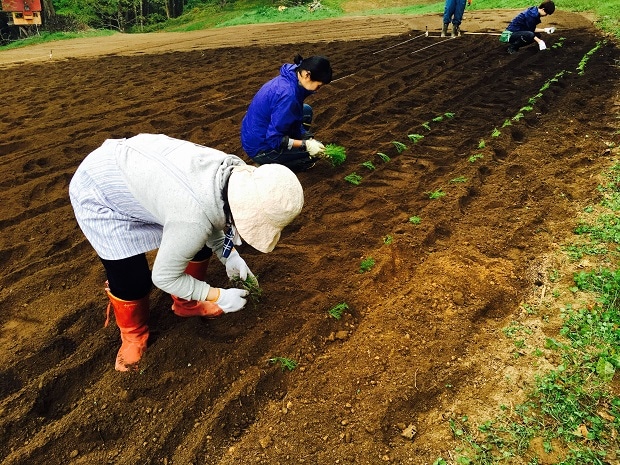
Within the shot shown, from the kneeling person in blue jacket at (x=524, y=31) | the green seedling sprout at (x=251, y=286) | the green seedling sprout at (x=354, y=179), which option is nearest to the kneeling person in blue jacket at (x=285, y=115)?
the green seedling sprout at (x=354, y=179)

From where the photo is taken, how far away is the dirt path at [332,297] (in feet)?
8.11

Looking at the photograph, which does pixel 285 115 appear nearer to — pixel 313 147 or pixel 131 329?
pixel 313 147

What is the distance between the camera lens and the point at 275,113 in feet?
14.5

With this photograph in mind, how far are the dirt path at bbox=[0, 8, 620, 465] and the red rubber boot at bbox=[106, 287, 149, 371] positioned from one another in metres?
0.07

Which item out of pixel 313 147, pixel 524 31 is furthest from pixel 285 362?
pixel 524 31

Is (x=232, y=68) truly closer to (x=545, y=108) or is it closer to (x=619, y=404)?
(x=545, y=108)

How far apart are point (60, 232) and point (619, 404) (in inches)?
176

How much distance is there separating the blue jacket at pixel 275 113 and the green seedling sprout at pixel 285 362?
Answer: 2.40 m

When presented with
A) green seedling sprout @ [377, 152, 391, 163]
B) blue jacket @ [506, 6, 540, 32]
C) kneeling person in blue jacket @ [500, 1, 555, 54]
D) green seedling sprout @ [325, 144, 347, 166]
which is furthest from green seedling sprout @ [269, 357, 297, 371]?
blue jacket @ [506, 6, 540, 32]

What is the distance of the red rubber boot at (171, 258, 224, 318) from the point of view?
3.08m

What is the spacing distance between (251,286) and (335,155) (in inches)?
95.4

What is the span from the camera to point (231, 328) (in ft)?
10.2

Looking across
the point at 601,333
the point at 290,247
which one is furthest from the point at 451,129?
the point at 601,333

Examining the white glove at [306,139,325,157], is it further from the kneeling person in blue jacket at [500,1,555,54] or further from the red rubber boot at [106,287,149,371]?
the kneeling person in blue jacket at [500,1,555,54]
